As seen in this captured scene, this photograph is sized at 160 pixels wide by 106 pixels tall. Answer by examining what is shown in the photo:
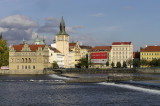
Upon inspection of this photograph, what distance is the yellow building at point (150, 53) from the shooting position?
16838 centimetres

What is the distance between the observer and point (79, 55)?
18950 cm

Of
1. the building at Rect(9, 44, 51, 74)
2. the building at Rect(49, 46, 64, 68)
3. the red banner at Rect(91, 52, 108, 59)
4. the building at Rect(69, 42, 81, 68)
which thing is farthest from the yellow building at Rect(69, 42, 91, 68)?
the building at Rect(9, 44, 51, 74)

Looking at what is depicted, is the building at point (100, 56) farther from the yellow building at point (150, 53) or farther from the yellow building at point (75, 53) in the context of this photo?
the yellow building at point (150, 53)

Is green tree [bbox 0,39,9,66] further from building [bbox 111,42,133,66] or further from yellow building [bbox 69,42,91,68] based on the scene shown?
building [bbox 111,42,133,66]

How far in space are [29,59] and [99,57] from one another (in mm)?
50084

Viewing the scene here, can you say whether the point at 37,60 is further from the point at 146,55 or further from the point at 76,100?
the point at 76,100

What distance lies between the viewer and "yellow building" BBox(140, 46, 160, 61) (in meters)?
168

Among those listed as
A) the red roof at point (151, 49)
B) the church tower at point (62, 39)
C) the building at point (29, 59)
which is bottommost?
the building at point (29, 59)

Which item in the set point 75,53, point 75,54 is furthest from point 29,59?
point 75,53

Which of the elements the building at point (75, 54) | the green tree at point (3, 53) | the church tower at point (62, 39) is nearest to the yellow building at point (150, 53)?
the building at point (75, 54)

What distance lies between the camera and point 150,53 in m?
170

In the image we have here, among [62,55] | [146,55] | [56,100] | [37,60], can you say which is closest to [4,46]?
[37,60]

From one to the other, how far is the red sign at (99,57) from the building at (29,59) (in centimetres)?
4111

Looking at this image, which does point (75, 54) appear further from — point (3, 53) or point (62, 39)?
point (3, 53)
